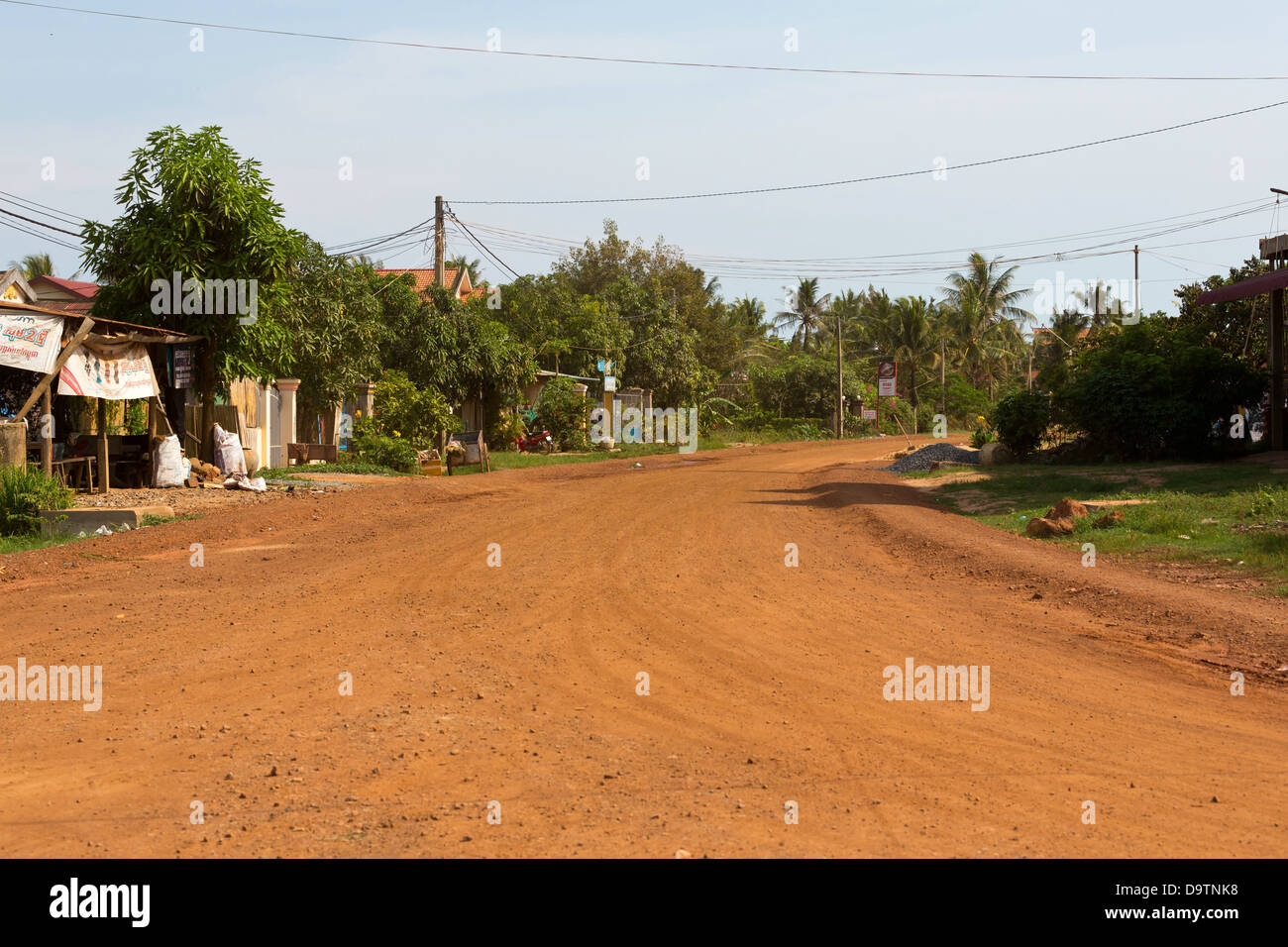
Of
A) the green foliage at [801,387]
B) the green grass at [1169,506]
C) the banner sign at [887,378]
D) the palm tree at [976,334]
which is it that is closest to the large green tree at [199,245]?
the green grass at [1169,506]

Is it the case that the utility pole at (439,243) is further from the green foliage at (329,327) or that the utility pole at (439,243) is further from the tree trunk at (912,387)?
the tree trunk at (912,387)

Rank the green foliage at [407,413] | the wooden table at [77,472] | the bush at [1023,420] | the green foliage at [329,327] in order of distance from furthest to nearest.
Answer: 1. the green foliage at [407,413]
2. the green foliage at [329,327]
3. the bush at [1023,420]
4. the wooden table at [77,472]

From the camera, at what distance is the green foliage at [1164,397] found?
21.6 m

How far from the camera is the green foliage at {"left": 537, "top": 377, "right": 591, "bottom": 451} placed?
38.8 m

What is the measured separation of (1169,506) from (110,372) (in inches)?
643

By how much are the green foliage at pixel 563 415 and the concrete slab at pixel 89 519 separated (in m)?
23.9

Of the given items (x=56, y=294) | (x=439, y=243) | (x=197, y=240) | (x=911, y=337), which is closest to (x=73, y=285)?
(x=56, y=294)

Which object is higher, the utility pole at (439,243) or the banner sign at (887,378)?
the utility pole at (439,243)

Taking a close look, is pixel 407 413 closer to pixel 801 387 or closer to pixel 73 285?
pixel 73 285

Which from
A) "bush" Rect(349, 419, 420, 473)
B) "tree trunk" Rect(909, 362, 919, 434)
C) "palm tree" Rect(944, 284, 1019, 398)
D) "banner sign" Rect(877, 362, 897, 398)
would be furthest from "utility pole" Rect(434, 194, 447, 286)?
"palm tree" Rect(944, 284, 1019, 398)

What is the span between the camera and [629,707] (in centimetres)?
Result: 646

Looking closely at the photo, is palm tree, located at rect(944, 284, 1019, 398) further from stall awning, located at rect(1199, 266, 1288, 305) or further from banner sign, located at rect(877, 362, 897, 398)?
stall awning, located at rect(1199, 266, 1288, 305)

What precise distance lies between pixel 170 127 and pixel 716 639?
15.9 meters

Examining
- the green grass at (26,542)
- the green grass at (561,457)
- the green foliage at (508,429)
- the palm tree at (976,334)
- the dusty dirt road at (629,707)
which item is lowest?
the dusty dirt road at (629,707)
